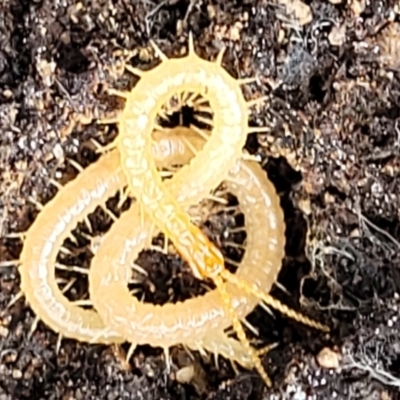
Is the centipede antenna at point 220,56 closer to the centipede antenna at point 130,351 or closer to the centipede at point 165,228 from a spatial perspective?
the centipede at point 165,228

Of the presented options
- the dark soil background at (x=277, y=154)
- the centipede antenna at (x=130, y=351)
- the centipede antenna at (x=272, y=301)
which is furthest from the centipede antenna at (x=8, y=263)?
the centipede antenna at (x=272, y=301)

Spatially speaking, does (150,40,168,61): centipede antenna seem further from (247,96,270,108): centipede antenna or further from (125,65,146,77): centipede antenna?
(247,96,270,108): centipede antenna

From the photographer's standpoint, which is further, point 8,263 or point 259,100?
point 8,263

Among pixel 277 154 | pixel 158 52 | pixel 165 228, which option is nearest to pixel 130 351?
pixel 165 228

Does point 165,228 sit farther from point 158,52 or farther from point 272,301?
point 158,52

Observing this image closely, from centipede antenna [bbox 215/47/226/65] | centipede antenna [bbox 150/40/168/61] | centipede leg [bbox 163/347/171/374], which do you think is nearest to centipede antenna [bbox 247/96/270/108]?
centipede antenna [bbox 215/47/226/65]

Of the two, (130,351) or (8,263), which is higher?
(8,263)

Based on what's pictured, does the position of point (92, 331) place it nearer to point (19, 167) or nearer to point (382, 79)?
point (19, 167)

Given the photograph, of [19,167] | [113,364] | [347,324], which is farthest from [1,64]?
[347,324]

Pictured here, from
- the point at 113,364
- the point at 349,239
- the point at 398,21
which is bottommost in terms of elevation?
the point at 113,364
